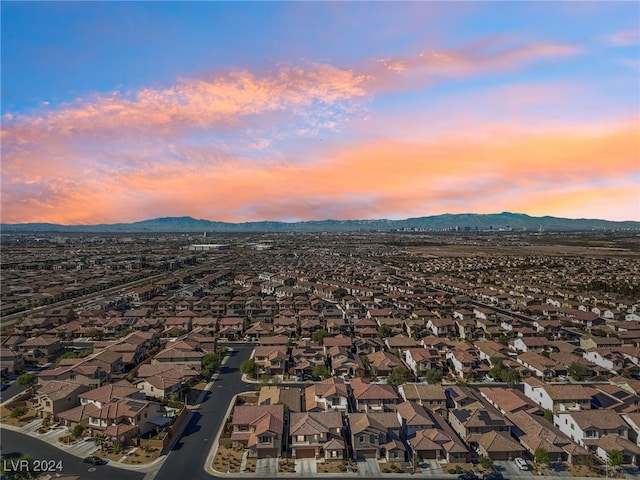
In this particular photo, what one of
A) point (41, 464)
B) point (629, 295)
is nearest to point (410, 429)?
point (41, 464)

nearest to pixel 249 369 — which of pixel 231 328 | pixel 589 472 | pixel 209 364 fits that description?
pixel 209 364

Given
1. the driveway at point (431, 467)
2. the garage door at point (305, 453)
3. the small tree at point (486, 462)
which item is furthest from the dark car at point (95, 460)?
the small tree at point (486, 462)

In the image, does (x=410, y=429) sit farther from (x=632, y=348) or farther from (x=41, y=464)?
(x=632, y=348)

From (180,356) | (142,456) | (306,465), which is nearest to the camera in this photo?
(306,465)

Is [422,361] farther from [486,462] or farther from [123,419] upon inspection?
[123,419]

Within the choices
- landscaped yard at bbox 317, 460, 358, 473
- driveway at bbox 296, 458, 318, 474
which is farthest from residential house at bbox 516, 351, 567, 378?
driveway at bbox 296, 458, 318, 474

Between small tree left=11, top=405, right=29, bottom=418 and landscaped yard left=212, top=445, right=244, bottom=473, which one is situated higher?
small tree left=11, top=405, right=29, bottom=418

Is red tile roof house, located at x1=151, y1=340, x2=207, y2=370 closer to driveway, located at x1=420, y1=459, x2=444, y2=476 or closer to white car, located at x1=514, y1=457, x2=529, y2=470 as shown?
driveway, located at x1=420, y1=459, x2=444, y2=476
